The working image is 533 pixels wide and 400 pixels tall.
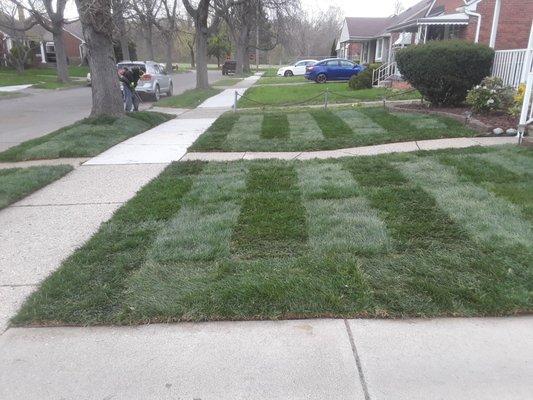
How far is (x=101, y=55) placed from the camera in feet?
40.3

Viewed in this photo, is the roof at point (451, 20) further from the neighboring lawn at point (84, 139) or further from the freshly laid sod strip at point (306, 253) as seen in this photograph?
the freshly laid sod strip at point (306, 253)

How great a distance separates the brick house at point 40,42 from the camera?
45.7 meters

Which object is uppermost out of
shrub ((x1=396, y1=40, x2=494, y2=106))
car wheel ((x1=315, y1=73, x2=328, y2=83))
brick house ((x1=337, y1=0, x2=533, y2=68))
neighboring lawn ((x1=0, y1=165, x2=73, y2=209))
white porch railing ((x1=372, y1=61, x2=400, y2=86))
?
brick house ((x1=337, y1=0, x2=533, y2=68))

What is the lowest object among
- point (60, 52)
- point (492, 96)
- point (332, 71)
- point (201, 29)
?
point (332, 71)

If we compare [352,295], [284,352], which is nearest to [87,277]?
[284,352]

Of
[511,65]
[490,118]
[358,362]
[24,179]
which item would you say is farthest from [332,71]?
[358,362]

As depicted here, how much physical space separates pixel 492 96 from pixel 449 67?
1.39m

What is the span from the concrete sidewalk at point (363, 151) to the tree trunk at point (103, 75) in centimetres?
483

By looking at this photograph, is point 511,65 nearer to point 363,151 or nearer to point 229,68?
point 363,151

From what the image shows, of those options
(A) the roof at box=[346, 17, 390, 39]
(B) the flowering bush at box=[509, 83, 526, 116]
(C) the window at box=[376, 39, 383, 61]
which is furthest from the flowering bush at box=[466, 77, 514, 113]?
(A) the roof at box=[346, 17, 390, 39]

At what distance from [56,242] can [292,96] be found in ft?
56.2

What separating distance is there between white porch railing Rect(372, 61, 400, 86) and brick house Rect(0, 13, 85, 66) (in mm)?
29765

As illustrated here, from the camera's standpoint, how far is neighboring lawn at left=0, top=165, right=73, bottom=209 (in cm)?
638

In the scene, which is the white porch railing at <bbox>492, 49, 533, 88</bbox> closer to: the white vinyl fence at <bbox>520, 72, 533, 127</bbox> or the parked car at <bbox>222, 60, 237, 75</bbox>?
the white vinyl fence at <bbox>520, 72, 533, 127</bbox>
